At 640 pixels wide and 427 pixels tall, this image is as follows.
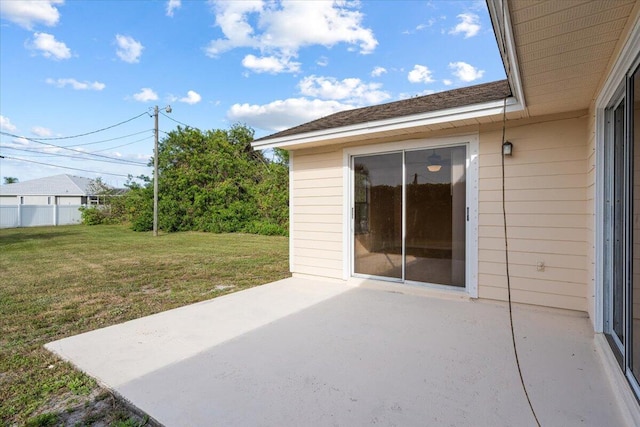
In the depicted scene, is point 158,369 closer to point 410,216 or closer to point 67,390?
point 67,390

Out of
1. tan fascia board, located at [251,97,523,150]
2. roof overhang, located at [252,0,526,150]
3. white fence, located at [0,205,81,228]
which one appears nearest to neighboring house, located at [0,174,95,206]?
white fence, located at [0,205,81,228]

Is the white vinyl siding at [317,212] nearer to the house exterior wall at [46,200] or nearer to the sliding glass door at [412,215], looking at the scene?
the sliding glass door at [412,215]

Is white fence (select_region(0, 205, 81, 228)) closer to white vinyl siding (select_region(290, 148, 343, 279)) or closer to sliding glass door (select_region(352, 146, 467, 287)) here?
white vinyl siding (select_region(290, 148, 343, 279))

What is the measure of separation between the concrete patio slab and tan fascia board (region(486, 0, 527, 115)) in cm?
209

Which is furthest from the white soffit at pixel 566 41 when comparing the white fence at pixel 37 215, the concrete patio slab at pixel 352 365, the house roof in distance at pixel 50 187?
the house roof in distance at pixel 50 187

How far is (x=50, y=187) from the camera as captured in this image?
28.2 meters

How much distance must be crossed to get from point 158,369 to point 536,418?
7.85ft

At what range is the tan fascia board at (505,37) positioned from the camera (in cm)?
159

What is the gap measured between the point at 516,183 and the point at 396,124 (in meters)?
1.53

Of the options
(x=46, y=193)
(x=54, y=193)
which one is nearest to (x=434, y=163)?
(x=54, y=193)

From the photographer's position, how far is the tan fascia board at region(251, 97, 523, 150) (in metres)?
3.42

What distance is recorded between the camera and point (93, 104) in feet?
50.1

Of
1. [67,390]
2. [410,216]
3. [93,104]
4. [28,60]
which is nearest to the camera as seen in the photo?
[67,390]

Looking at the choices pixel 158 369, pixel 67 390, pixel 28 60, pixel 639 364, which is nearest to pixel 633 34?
A: pixel 639 364
